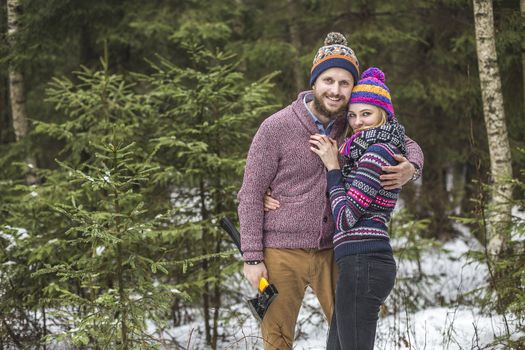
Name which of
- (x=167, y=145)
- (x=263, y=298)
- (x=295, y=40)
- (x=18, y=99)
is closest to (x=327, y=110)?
(x=263, y=298)

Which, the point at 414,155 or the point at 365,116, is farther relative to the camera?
the point at 414,155

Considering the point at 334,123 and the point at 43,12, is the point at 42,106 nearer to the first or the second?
the point at 43,12

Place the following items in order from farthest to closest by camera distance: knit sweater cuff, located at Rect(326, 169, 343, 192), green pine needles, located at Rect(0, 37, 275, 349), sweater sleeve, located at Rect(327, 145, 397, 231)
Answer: green pine needles, located at Rect(0, 37, 275, 349) → knit sweater cuff, located at Rect(326, 169, 343, 192) → sweater sleeve, located at Rect(327, 145, 397, 231)

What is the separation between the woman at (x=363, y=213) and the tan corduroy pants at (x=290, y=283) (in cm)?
34

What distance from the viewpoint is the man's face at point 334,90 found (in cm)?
342

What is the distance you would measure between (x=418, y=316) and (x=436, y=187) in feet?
16.7

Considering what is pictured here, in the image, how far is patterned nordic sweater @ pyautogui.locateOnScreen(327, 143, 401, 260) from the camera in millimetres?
3072

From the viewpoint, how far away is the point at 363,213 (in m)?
3.13

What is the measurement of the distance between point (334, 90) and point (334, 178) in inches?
22.8

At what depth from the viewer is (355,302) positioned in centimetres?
312

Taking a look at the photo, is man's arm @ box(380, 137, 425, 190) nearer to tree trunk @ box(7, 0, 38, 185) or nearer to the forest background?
the forest background

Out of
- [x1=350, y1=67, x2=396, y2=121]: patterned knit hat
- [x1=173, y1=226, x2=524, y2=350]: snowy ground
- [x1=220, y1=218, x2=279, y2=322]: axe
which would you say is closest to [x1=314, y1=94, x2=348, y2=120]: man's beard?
[x1=350, y1=67, x2=396, y2=121]: patterned knit hat

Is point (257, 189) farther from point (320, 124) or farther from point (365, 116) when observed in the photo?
point (365, 116)

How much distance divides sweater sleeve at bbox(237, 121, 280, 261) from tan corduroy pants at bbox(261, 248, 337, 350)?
0.52 ft
